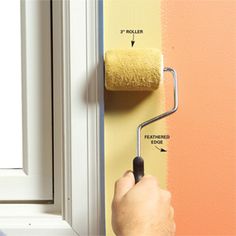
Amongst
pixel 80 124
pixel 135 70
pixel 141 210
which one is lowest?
pixel 141 210

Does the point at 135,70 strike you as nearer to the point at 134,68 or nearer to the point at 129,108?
the point at 134,68

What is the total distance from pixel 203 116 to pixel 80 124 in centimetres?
26

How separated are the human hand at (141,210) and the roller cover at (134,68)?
192 mm

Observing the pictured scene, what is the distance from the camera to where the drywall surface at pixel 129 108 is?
90 cm

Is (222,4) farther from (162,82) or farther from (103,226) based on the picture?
(103,226)

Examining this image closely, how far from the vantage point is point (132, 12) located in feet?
2.96

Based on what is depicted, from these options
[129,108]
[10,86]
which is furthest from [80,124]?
[10,86]

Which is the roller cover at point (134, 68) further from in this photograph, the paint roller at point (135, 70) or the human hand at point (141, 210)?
the human hand at point (141, 210)

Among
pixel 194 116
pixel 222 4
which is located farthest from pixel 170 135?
pixel 222 4

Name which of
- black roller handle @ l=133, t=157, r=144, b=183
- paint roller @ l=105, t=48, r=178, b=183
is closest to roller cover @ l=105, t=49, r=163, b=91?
paint roller @ l=105, t=48, r=178, b=183

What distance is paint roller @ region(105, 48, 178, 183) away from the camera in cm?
83

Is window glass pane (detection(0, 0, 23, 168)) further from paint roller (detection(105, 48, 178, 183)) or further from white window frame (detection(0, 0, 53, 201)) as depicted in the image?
paint roller (detection(105, 48, 178, 183))

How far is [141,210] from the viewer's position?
2.36ft

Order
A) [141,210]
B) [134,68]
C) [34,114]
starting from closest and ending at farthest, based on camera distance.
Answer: [141,210]
[134,68]
[34,114]
